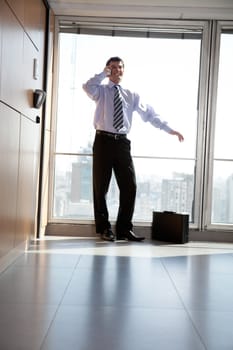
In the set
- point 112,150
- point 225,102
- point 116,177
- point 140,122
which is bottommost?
point 116,177

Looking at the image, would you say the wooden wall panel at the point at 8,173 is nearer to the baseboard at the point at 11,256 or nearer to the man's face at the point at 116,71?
the baseboard at the point at 11,256

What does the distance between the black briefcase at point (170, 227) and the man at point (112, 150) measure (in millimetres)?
263

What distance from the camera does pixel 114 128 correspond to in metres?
4.80

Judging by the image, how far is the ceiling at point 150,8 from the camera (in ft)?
15.5

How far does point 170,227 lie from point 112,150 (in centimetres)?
99

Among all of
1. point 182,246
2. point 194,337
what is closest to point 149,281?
point 194,337

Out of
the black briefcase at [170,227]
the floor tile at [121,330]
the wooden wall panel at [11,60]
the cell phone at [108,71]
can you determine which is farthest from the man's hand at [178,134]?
the floor tile at [121,330]

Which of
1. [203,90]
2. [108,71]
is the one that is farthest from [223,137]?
[108,71]

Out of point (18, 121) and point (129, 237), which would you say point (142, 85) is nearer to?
point (129, 237)

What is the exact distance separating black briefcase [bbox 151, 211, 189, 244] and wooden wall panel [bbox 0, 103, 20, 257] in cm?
189

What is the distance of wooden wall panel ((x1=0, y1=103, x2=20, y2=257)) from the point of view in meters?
3.02

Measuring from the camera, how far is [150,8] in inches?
191

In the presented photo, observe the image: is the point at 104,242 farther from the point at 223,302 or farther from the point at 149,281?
the point at 223,302

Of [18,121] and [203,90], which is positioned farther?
[203,90]
